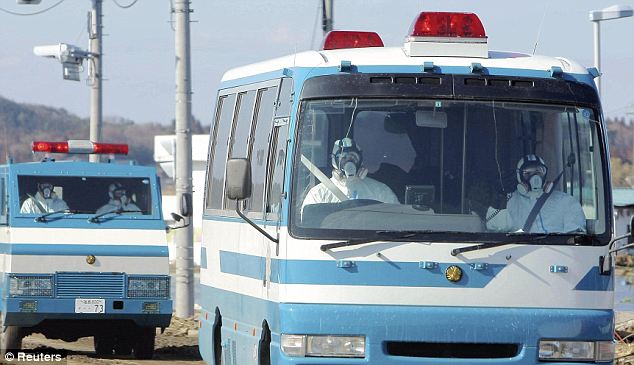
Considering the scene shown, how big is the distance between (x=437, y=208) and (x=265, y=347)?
1781 millimetres

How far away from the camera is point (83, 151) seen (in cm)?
1966

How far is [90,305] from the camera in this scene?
1770 cm

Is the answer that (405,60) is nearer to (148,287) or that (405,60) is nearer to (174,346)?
(148,287)

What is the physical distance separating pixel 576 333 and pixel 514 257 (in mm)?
645

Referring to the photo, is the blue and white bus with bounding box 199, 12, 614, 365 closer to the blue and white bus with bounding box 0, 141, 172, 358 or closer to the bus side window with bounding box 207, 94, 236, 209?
the bus side window with bounding box 207, 94, 236, 209

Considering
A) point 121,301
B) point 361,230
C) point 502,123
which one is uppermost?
point 502,123

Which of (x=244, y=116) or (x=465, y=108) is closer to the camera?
(x=465, y=108)

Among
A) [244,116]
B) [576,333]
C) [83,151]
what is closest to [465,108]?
[576,333]

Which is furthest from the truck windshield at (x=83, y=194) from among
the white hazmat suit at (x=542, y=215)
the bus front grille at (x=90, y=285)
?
the white hazmat suit at (x=542, y=215)

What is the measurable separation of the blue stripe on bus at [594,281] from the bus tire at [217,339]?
13.2ft

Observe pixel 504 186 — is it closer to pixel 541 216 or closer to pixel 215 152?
pixel 541 216

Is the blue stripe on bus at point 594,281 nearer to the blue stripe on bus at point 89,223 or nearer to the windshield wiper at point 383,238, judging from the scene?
the windshield wiper at point 383,238

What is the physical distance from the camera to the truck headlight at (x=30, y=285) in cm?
1752

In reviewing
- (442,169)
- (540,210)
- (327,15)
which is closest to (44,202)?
(327,15)
